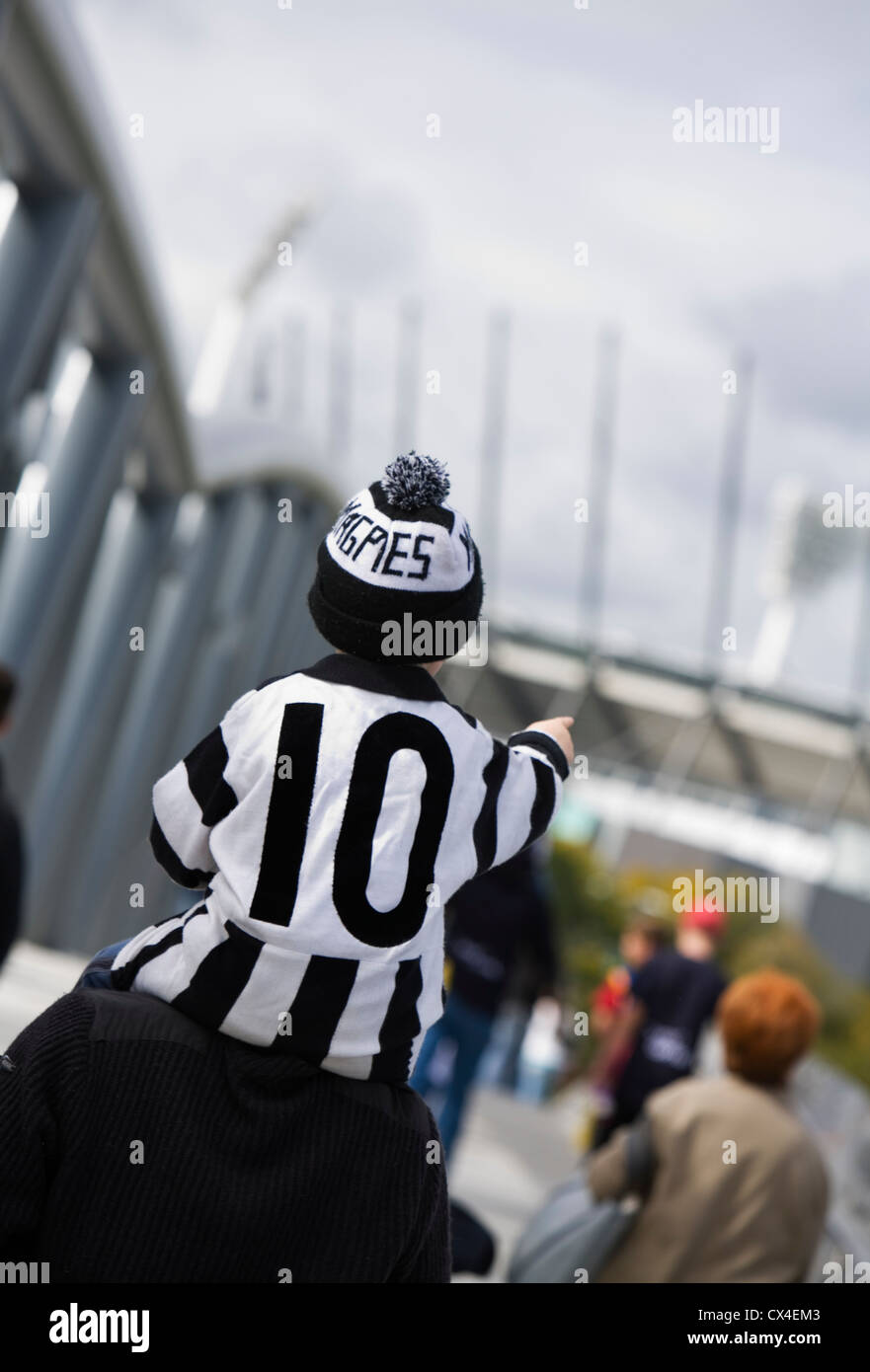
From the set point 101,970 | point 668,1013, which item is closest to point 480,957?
point 668,1013

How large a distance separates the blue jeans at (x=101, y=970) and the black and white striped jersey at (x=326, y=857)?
0.02 meters

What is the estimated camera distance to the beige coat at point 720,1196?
2.92 meters

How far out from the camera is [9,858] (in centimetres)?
371

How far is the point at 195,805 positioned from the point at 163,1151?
362mm

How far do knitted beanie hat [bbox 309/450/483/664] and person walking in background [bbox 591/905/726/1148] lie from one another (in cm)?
383

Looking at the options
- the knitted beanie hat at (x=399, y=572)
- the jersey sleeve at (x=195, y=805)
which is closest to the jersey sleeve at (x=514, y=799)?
the knitted beanie hat at (x=399, y=572)

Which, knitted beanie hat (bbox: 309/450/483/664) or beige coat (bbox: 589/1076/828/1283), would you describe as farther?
beige coat (bbox: 589/1076/828/1283)

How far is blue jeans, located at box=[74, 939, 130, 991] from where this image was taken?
1.74 m

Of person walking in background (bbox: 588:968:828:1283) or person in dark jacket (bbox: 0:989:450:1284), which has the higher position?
person in dark jacket (bbox: 0:989:450:1284)

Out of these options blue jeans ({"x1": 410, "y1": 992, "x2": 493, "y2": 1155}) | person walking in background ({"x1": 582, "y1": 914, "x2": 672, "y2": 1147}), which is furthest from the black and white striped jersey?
person walking in background ({"x1": 582, "y1": 914, "x2": 672, "y2": 1147})

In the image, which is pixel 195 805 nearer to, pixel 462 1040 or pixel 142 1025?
pixel 142 1025

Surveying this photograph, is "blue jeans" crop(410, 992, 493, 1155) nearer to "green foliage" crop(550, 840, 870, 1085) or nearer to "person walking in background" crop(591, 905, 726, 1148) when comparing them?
"person walking in background" crop(591, 905, 726, 1148)

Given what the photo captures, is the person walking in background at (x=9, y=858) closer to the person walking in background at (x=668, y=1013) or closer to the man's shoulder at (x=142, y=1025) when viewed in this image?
the man's shoulder at (x=142, y=1025)
